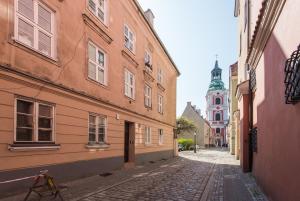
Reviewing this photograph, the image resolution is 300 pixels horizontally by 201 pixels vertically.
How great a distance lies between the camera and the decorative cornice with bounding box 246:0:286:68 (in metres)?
7.01

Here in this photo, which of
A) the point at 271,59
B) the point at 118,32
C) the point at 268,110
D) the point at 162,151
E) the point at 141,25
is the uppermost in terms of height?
the point at 141,25

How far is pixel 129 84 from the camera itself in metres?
18.2

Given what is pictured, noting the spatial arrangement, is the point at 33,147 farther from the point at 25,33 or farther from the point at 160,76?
the point at 160,76

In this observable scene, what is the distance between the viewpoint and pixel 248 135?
14.8 metres

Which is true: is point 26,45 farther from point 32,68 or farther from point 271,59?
point 271,59

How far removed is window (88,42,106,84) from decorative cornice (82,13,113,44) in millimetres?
663

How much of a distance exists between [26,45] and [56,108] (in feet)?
7.59

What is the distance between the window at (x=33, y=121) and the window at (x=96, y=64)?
11.7 ft

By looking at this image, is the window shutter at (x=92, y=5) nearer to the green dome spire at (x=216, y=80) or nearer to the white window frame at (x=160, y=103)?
the white window frame at (x=160, y=103)

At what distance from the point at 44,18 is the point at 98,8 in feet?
15.1

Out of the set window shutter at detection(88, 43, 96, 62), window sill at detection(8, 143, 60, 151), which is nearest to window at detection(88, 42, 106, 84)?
window shutter at detection(88, 43, 96, 62)


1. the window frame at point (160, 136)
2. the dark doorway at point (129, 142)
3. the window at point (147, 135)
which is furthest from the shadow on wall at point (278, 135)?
the window frame at point (160, 136)

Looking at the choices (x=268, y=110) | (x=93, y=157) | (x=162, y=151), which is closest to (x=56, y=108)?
(x=93, y=157)

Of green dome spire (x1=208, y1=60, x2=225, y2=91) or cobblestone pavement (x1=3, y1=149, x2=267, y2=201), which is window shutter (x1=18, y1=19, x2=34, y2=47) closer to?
cobblestone pavement (x1=3, y1=149, x2=267, y2=201)
